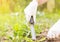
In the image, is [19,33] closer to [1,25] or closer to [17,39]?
[17,39]

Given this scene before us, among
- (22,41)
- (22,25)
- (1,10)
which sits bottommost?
(22,41)

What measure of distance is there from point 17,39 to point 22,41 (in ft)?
0.18

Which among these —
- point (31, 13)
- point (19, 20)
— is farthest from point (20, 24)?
point (31, 13)

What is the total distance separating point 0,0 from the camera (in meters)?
2.05

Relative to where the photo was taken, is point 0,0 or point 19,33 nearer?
point 19,33

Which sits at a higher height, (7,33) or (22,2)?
(22,2)

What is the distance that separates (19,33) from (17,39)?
0.06 metres

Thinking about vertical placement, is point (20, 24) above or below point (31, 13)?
below

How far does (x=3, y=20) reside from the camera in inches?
79.1

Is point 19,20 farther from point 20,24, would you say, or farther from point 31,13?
point 31,13

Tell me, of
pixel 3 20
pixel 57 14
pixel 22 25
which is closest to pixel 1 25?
pixel 3 20

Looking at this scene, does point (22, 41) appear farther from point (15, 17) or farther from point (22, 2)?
point (22, 2)

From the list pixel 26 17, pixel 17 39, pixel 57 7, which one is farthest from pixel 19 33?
pixel 57 7

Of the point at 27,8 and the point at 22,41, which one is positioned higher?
the point at 27,8
